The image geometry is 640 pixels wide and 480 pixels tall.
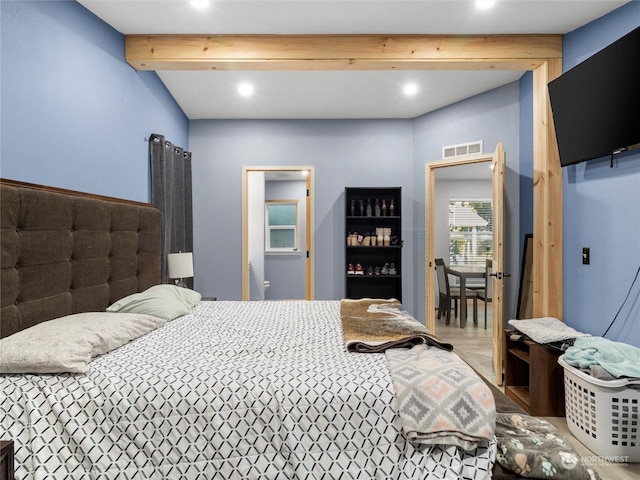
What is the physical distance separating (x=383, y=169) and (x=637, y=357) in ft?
10.3

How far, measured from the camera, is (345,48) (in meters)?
2.81

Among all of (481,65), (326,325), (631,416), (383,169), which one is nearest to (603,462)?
(631,416)

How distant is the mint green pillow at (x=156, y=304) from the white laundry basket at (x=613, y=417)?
2439 millimetres

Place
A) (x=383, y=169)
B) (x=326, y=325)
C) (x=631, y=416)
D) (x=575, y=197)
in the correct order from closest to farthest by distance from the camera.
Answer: (x=631, y=416)
(x=326, y=325)
(x=575, y=197)
(x=383, y=169)

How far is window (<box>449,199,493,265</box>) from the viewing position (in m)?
7.23

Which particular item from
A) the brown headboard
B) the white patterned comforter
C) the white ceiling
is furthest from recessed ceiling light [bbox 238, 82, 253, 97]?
the white patterned comforter

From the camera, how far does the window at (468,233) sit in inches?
285

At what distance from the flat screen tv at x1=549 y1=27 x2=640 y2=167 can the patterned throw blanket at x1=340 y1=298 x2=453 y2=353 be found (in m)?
1.61

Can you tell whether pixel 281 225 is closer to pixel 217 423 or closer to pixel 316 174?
pixel 316 174

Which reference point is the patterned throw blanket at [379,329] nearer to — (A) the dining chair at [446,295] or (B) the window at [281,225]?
(A) the dining chair at [446,295]

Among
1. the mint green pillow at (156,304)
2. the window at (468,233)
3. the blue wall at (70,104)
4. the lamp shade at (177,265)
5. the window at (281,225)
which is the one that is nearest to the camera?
the blue wall at (70,104)

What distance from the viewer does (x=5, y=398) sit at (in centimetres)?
133

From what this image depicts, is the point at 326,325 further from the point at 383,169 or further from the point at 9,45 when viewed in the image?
the point at 383,169

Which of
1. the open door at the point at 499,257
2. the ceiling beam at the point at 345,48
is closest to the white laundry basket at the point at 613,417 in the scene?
the open door at the point at 499,257
